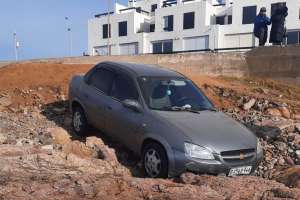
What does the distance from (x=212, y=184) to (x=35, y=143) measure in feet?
13.0

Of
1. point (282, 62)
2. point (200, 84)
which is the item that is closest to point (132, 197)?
point (200, 84)

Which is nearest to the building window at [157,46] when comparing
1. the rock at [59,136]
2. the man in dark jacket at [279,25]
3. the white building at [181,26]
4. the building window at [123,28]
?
the white building at [181,26]

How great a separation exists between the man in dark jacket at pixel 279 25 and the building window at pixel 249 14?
1108 inches

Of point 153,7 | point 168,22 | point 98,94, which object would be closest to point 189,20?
point 168,22

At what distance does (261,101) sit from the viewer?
12.9 metres

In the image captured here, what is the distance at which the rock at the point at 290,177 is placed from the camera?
21.2 feet

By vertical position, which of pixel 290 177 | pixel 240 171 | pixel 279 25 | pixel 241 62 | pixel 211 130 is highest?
pixel 279 25

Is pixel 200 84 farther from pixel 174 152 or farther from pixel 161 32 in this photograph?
pixel 161 32

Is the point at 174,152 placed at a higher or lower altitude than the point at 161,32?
lower

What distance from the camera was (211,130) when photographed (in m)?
6.83

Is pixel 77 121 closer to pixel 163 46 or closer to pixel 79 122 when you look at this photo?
pixel 79 122

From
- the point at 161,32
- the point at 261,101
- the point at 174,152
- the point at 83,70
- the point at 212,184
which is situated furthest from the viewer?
the point at 161,32

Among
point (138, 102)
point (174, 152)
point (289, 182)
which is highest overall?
point (138, 102)

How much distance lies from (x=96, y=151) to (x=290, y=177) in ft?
10.2
